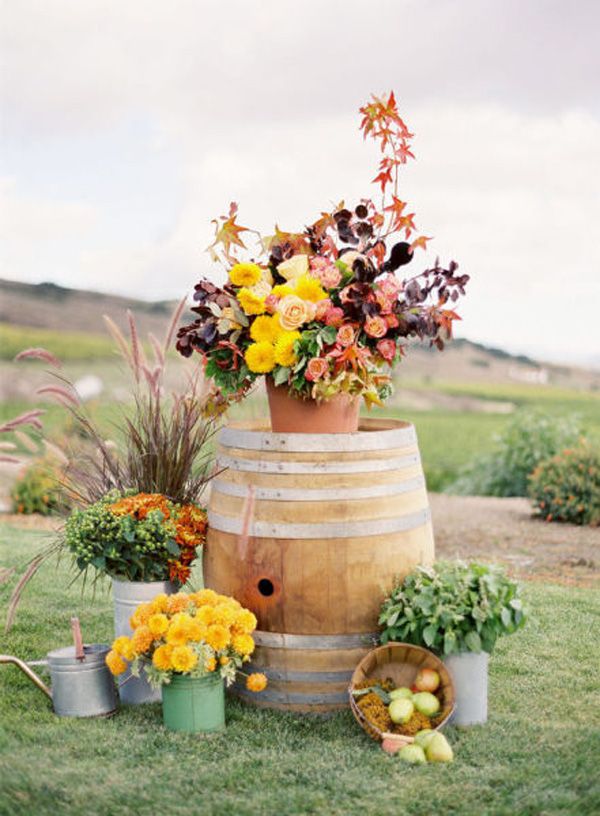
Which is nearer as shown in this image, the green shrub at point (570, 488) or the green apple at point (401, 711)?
the green apple at point (401, 711)

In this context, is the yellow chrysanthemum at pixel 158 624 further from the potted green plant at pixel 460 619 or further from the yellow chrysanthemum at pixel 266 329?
the yellow chrysanthemum at pixel 266 329

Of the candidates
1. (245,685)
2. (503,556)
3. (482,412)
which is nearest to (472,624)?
(245,685)

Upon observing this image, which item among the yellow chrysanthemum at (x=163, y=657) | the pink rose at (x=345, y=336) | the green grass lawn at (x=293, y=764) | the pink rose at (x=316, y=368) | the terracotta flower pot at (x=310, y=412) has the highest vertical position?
the pink rose at (x=345, y=336)

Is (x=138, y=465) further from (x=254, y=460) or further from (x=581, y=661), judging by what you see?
(x=581, y=661)

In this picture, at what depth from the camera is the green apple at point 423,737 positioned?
3.77 meters

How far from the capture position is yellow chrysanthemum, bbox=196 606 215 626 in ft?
12.9

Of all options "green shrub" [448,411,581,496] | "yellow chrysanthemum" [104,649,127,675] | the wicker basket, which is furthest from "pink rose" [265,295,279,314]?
"green shrub" [448,411,581,496]

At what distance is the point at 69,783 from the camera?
11.4 ft

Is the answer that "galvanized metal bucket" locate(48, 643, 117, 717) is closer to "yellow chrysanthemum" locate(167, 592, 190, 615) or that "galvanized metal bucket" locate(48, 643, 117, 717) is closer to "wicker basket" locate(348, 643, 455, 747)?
"yellow chrysanthemum" locate(167, 592, 190, 615)

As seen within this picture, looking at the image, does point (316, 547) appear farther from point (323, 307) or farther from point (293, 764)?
point (323, 307)

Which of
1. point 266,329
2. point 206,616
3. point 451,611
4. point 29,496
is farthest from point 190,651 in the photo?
point 29,496

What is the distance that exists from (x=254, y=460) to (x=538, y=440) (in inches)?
350

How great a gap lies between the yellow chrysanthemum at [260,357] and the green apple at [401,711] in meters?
1.53

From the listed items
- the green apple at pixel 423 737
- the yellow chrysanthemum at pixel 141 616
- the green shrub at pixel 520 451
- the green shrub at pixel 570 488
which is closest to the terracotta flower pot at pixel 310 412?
the yellow chrysanthemum at pixel 141 616
